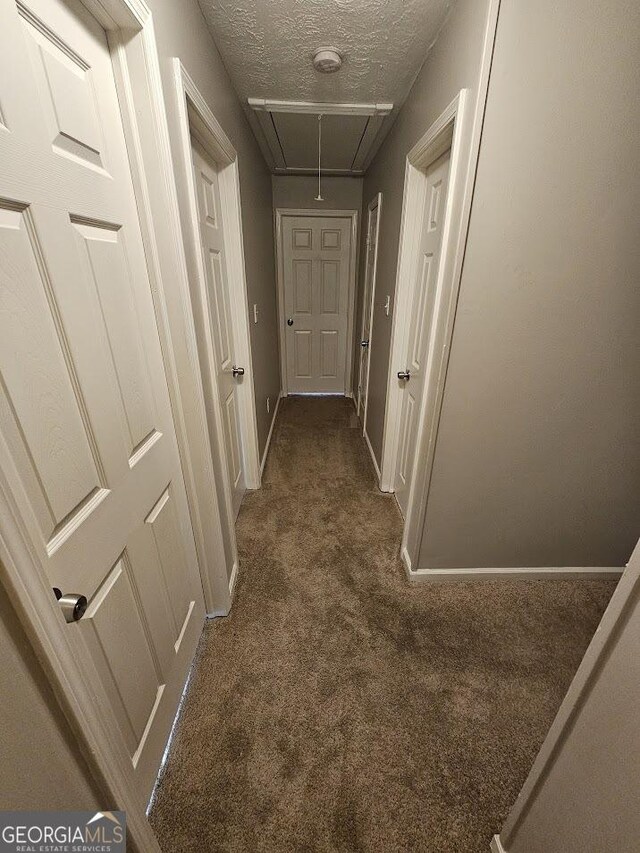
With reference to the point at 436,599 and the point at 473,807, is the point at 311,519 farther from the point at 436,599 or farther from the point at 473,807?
the point at 473,807

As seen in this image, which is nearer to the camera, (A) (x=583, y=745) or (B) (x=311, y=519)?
(A) (x=583, y=745)

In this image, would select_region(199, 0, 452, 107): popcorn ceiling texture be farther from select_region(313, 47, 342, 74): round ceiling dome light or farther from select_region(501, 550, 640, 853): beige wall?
select_region(501, 550, 640, 853): beige wall

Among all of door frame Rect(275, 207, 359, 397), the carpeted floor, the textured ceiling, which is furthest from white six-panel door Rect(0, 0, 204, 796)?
door frame Rect(275, 207, 359, 397)

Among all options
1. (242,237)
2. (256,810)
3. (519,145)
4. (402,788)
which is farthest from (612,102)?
(256,810)

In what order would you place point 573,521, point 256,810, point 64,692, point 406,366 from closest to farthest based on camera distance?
point 64,692 < point 256,810 < point 573,521 < point 406,366

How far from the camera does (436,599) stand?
1.70 metres

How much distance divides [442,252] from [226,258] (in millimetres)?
1193

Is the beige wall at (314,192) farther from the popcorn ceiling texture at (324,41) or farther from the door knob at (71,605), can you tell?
the door knob at (71,605)

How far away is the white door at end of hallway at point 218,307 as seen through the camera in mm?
1482

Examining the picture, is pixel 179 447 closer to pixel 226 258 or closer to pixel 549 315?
pixel 226 258

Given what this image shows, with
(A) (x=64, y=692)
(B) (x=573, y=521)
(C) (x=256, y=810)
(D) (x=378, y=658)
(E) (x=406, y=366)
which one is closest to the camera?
(A) (x=64, y=692)

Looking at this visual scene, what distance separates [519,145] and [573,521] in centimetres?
160

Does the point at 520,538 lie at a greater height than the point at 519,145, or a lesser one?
lesser

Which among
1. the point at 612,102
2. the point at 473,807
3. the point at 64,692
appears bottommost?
the point at 473,807
